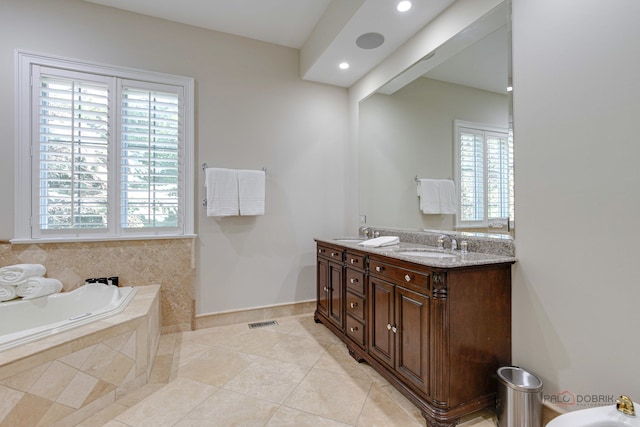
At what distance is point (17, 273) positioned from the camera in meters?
2.22

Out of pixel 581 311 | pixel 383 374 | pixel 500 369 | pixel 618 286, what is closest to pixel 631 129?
pixel 618 286

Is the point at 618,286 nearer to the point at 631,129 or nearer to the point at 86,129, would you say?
the point at 631,129

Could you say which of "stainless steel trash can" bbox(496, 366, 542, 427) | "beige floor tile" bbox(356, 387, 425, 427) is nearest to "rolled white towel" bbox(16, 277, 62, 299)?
"beige floor tile" bbox(356, 387, 425, 427)

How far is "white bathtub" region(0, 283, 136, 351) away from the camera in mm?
2031

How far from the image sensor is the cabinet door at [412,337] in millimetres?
1621

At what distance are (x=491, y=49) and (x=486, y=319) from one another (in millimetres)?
1672

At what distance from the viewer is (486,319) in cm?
165

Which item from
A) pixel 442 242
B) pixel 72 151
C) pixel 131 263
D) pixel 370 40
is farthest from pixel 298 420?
pixel 370 40

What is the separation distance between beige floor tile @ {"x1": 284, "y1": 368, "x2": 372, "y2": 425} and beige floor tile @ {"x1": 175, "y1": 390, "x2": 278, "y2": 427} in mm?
156

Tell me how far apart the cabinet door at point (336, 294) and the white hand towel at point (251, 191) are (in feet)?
3.13

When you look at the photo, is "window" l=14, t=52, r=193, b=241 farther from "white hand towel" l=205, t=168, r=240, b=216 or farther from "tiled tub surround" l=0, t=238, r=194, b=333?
"white hand towel" l=205, t=168, r=240, b=216

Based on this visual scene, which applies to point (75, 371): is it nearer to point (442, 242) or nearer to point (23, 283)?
→ point (23, 283)

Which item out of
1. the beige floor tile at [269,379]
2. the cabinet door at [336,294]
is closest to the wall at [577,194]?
the cabinet door at [336,294]

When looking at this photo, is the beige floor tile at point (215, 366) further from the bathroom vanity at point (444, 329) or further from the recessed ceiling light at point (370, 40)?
the recessed ceiling light at point (370, 40)
